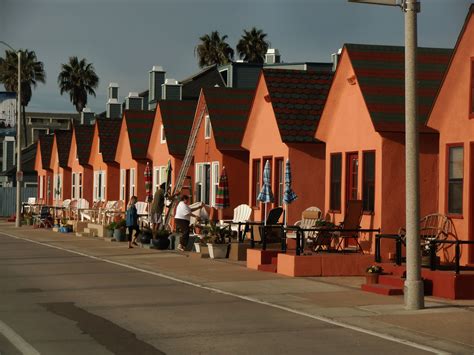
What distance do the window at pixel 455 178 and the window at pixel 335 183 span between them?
570 centimetres

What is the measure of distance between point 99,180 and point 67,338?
40.4m

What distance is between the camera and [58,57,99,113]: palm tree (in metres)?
91.8

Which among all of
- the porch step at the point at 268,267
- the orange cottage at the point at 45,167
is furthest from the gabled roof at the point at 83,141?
the porch step at the point at 268,267

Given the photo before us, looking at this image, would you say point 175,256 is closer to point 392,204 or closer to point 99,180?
point 392,204

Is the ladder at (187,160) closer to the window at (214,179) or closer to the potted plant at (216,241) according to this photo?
the window at (214,179)

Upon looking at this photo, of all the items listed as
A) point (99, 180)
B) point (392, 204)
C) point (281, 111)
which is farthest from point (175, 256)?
point (99, 180)

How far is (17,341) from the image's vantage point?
39.0 ft

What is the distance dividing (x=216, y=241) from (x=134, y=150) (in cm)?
1859

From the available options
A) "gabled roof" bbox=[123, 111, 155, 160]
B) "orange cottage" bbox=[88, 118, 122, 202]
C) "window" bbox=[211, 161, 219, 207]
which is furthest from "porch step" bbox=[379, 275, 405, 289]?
"orange cottage" bbox=[88, 118, 122, 202]

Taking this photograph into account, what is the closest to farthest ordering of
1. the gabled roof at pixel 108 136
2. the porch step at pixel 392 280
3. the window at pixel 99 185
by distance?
the porch step at pixel 392 280
the gabled roof at pixel 108 136
the window at pixel 99 185

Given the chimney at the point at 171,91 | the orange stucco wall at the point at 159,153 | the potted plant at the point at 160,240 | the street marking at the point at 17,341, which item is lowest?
the street marking at the point at 17,341

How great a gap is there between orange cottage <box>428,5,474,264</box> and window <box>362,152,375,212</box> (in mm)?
3263

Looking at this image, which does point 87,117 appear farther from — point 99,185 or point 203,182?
point 203,182

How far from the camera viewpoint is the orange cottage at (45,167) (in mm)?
63250
